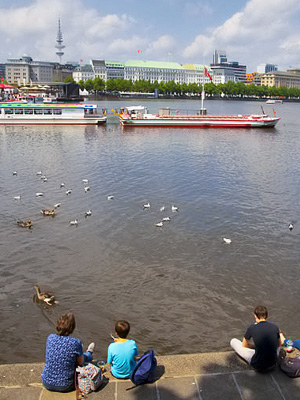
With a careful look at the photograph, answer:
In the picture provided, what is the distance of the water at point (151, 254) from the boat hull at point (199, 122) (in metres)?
32.2

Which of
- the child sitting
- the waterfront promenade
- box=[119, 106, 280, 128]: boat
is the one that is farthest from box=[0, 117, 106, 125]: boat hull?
the child sitting

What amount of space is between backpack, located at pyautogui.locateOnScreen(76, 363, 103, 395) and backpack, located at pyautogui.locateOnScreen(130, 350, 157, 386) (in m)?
0.59

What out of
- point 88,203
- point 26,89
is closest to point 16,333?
point 88,203

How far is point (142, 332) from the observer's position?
941cm

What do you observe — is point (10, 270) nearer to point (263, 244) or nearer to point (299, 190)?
point (263, 244)

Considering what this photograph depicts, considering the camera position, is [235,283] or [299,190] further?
[299,190]

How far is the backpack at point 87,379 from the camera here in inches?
228

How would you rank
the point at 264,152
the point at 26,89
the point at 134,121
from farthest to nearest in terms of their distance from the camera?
the point at 26,89 < the point at 134,121 < the point at 264,152

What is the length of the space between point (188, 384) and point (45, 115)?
194 ft

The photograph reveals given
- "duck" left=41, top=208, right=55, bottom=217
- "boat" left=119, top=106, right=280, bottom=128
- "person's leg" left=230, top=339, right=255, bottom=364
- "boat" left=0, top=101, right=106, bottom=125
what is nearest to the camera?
"person's leg" left=230, top=339, right=255, bottom=364

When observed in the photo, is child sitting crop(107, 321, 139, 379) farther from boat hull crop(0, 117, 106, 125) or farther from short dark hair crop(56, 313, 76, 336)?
boat hull crop(0, 117, 106, 125)

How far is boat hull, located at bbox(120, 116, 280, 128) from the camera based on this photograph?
60250 mm

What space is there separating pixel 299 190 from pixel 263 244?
32.3ft

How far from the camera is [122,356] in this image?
240 inches
